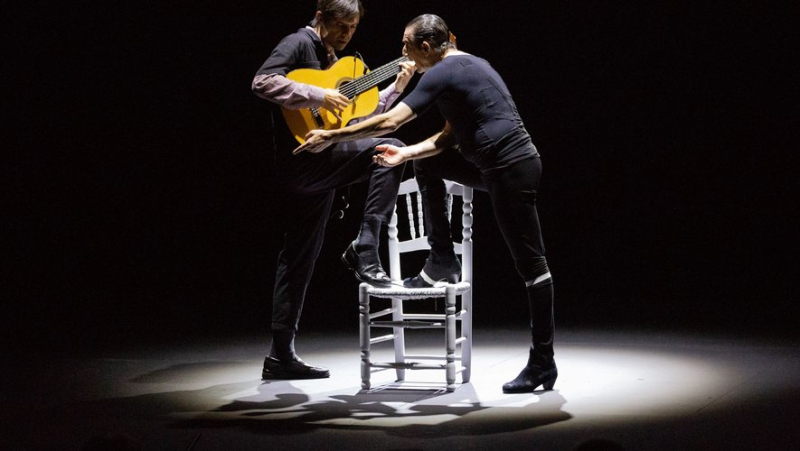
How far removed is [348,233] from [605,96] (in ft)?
6.19

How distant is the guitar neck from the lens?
3588 millimetres

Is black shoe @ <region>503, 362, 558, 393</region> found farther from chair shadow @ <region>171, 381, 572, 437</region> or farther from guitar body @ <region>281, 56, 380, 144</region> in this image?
guitar body @ <region>281, 56, 380, 144</region>

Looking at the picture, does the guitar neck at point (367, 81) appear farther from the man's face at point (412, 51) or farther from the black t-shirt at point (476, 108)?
the black t-shirt at point (476, 108)

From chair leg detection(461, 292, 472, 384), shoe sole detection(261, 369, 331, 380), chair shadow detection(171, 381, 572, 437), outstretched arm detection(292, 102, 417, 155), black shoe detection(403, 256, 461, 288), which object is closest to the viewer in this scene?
chair shadow detection(171, 381, 572, 437)

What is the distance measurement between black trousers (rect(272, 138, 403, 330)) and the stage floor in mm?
375

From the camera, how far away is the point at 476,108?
3.35 metres

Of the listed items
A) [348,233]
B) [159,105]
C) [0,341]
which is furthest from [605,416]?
[159,105]

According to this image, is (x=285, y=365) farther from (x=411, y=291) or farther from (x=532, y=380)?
(x=532, y=380)

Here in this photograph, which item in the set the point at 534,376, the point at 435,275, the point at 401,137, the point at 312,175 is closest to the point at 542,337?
the point at 534,376

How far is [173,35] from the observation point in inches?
245

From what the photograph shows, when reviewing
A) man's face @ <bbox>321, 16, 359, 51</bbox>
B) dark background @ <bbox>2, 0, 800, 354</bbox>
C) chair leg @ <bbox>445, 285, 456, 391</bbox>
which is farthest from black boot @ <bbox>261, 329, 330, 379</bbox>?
dark background @ <bbox>2, 0, 800, 354</bbox>

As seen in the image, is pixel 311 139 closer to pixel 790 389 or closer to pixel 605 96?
pixel 790 389

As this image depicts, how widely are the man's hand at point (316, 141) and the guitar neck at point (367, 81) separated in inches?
12.2

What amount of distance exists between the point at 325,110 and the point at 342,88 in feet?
0.38
